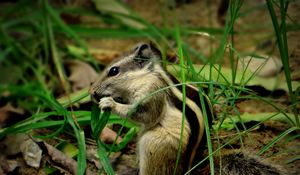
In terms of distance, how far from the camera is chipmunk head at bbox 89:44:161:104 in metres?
3.50

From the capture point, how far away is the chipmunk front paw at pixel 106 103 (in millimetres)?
3289

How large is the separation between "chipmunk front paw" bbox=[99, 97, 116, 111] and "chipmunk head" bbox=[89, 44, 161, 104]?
151 mm

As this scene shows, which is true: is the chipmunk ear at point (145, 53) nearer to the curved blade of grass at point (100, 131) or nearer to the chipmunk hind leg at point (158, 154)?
the curved blade of grass at point (100, 131)

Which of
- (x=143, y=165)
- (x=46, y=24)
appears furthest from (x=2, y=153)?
(x=46, y=24)

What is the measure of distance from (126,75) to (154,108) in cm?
38

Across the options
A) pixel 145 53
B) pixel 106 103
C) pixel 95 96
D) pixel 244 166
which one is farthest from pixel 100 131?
pixel 244 166

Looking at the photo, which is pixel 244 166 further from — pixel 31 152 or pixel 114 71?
pixel 31 152

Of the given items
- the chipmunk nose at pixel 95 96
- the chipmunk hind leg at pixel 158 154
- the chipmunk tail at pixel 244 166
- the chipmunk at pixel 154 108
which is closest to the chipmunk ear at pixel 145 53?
the chipmunk at pixel 154 108

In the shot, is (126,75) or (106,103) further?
(126,75)

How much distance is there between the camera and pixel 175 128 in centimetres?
320

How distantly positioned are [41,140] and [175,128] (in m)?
1.14

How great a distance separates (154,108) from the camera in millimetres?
3295

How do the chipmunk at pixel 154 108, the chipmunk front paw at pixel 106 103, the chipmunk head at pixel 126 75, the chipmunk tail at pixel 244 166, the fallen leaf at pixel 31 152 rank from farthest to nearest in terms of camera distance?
the fallen leaf at pixel 31 152 → the chipmunk head at pixel 126 75 → the chipmunk front paw at pixel 106 103 → the chipmunk at pixel 154 108 → the chipmunk tail at pixel 244 166

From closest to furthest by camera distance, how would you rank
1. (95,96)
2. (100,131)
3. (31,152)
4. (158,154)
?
(158,154)
(100,131)
(95,96)
(31,152)
